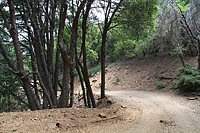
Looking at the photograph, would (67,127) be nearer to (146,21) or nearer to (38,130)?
(38,130)

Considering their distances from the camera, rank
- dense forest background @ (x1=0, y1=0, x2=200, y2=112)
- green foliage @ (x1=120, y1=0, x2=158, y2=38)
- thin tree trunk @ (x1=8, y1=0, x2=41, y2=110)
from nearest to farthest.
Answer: thin tree trunk @ (x1=8, y1=0, x2=41, y2=110)
dense forest background @ (x1=0, y1=0, x2=200, y2=112)
green foliage @ (x1=120, y1=0, x2=158, y2=38)

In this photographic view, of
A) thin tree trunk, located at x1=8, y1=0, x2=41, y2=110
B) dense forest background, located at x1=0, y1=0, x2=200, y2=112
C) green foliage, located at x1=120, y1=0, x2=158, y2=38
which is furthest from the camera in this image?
green foliage, located at x1=120, y1=0, x2=158, y2=38

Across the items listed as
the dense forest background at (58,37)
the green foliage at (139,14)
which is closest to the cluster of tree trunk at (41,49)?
the dense forest background at (58,37)

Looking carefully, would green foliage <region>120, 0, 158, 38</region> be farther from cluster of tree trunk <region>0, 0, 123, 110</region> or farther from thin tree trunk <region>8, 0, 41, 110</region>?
thin tree trunk <region>8, 0, 41, 110</region>

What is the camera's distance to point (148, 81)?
12.7 meters

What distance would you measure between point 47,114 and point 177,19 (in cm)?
969

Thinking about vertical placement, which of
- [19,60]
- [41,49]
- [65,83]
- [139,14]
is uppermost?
[139,14]

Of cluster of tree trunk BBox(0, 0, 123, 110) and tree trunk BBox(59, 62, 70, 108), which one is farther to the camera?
tree trunk BBox(59, 62, 70, 108)

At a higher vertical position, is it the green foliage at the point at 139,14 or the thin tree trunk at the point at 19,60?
the green foliage at the point at 139,14

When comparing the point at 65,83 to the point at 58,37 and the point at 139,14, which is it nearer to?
the point at 58,37

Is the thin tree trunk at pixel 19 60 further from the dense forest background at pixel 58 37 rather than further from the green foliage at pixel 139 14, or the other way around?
the green foliage at pixel 139 14

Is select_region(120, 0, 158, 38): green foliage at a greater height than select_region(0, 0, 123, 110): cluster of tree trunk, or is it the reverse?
select_region(120, 0, 158, 38): green foliage

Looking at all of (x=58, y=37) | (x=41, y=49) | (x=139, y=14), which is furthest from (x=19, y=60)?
(x=139, y=14)

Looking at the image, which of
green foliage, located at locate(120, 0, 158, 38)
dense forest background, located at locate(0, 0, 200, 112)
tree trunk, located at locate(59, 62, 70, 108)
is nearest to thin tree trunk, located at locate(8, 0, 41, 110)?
dense forest background, located at locate(0, 0, 200, 112)
